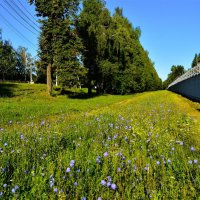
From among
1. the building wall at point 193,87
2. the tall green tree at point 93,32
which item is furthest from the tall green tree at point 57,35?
the building wall at point 193,87

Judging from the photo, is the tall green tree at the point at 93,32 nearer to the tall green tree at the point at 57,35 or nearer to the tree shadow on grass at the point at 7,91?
the tall green tree at the point at 57,35

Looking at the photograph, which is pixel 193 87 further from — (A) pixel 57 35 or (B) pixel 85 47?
(A) pixel 57 35

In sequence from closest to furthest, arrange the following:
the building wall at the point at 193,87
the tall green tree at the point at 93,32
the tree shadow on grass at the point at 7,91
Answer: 1. the tree shadow on grass at the point at 7,91
2. the building wall at the point at 193,87
3. the tall green tree at the point at 93,32

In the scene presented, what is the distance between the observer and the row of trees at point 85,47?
104 ft

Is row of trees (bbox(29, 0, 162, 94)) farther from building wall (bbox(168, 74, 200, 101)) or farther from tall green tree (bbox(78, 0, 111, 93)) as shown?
building wall (bbox(168, 74, 200, 101))

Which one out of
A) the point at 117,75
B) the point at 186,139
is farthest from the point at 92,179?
the point at 117,75

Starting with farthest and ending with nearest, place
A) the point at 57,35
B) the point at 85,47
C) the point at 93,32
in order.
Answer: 1. the point at 93,32
2. the point at 85,47
3. the point at 57,35

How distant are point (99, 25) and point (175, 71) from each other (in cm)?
14280

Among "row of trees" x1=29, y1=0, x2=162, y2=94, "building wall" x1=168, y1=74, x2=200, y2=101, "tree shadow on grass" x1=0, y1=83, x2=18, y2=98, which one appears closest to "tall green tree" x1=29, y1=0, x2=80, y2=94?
"row of trees" x1=29, y1=0, x2=162, y2=94

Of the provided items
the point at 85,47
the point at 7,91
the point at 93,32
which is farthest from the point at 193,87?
the point at 7,91

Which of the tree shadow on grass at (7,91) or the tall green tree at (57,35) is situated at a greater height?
the tall green tree at (57,35)

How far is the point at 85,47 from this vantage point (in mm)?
35375

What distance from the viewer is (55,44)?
105ft

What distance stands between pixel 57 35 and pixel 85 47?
406 centimetres
